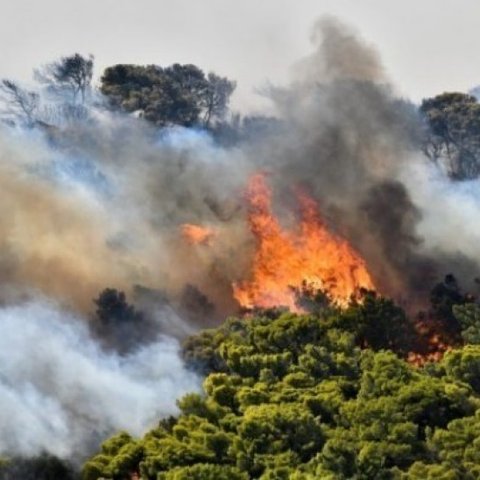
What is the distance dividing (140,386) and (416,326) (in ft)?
60.6

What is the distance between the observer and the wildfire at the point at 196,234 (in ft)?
249

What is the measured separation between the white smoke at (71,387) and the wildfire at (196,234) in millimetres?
21346

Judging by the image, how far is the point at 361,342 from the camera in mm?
54594

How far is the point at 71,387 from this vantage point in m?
47.9

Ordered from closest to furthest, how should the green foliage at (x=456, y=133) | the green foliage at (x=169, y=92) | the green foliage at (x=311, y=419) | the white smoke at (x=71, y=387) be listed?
1. the green foliage at (x=311, y=419)
2. the white smoke at (x=71, y=387)
3. the green foliage at (x=456, y=133)
4. the green foliage at (x=169, y=92)

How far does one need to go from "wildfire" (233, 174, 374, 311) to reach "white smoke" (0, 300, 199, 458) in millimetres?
18383

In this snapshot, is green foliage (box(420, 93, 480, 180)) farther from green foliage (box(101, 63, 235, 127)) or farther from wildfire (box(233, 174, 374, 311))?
wildfire (box(233, 174, 374, 311))

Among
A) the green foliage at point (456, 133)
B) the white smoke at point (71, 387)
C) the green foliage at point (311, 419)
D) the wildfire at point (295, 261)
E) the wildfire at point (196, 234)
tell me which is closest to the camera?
the green foliage at point (311, 419)

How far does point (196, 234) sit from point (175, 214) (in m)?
2.41

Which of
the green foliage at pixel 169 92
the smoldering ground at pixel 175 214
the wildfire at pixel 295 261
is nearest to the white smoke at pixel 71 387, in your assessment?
the smoldering ground at pixel 175 214

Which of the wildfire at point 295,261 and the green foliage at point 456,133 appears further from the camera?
the green foliage at point 456,133

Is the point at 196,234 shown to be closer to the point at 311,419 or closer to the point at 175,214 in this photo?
the point at 175,214

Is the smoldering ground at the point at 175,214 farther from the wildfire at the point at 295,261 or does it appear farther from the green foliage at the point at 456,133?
the green foliage at the point at 456,133

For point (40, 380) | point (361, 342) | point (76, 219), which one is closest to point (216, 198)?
point (76, 219)
